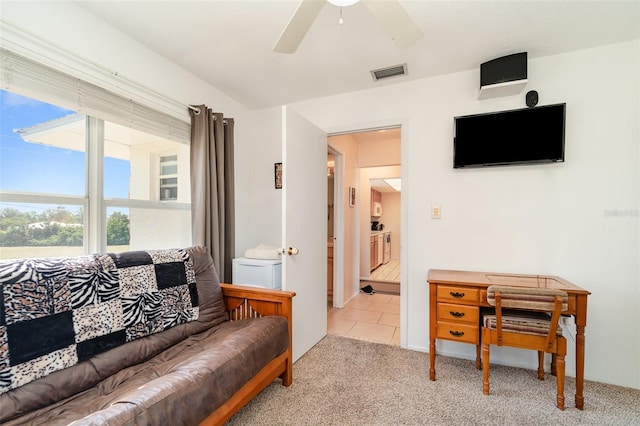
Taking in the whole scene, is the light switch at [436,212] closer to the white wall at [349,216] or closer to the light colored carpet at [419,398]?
the light colored carpet at [419,398]

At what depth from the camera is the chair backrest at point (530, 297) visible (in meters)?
1.66

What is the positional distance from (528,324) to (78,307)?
8.23 ft

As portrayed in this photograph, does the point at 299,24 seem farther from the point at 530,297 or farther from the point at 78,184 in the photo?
the point at 530,297

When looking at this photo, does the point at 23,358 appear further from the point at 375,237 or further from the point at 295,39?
the point at 375,237

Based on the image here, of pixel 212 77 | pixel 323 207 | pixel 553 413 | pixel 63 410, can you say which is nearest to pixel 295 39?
pixel 212 77

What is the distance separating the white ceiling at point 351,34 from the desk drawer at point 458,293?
1760 millimetres

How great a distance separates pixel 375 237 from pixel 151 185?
481cm

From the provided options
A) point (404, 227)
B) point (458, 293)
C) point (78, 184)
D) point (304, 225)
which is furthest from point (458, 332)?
point (78, 184)

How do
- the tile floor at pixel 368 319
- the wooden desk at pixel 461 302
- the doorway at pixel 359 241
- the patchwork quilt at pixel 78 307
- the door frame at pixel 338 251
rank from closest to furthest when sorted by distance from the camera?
the patchwork quilt at pixel 78 307 < the wooden desk at pixel 461 302 < the tile floor at pixel 368 319 < the doorway at pixel 359 241 < the door frame at pixel 338 251

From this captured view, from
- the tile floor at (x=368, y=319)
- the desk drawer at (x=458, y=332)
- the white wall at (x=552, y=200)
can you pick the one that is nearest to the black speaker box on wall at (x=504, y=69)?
the white wall at (x=552, y=200)

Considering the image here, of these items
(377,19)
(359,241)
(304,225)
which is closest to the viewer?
(377,19)

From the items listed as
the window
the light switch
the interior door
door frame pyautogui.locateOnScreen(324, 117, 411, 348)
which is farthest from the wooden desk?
the window

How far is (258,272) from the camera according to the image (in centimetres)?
247

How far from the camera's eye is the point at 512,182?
90.7 inches
